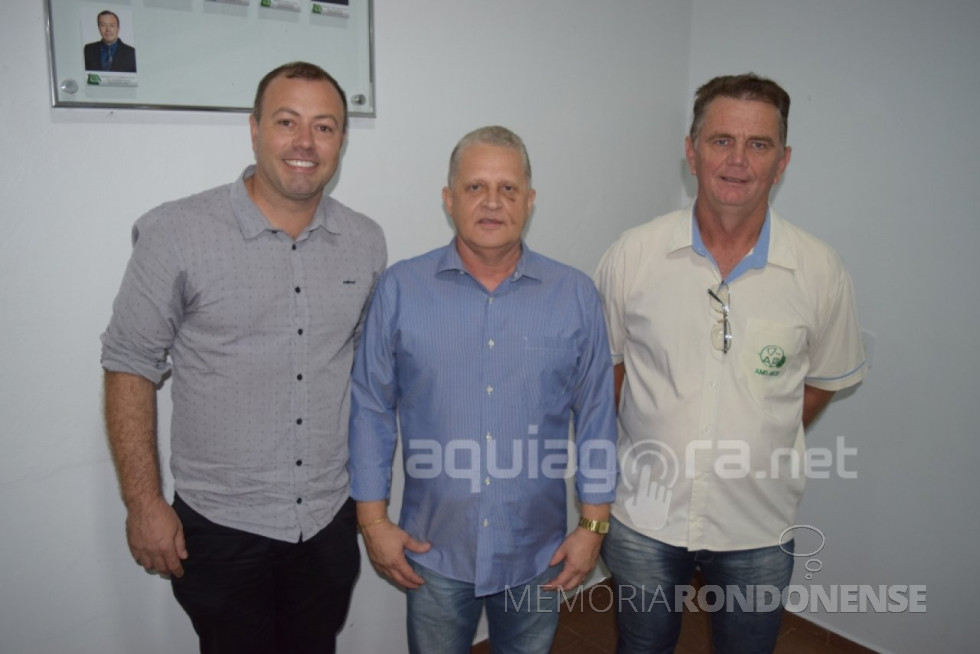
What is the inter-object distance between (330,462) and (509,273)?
627 mm

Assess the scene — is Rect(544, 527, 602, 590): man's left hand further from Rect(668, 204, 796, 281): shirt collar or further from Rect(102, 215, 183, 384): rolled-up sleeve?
Rect(102, 215, 183, 384): rolled-up sleeve

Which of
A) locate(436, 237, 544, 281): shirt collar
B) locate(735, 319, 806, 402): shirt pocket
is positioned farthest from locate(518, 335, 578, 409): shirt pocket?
locate(735, 319, 806, 402): shirt pocket

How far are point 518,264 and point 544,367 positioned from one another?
0.26 metres

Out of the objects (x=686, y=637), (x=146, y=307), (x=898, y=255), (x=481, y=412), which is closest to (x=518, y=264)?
(x=481, y=412)

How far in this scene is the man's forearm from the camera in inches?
59.0

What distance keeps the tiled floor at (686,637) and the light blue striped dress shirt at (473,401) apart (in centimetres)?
114

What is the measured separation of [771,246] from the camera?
172 cm

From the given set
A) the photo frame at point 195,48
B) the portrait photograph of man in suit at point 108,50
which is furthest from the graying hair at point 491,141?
the portrait photograph of man in suit at point 108,50

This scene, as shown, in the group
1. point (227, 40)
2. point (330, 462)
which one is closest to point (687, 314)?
point (330, 462)

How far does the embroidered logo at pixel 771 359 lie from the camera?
1693 millimetres

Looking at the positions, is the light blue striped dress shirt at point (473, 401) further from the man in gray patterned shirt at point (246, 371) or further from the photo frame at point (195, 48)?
the photo frame at point (195, 48)

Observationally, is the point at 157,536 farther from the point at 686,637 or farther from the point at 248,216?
the point at 686,637

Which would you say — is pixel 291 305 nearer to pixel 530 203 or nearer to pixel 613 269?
pixel 530 203

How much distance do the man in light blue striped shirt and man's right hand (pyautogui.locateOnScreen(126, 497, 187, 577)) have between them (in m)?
0.40
